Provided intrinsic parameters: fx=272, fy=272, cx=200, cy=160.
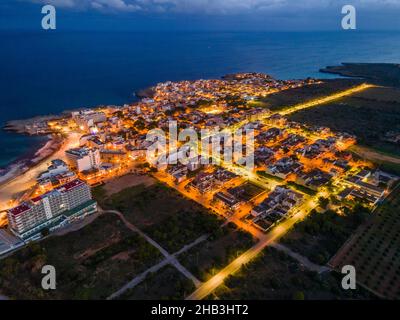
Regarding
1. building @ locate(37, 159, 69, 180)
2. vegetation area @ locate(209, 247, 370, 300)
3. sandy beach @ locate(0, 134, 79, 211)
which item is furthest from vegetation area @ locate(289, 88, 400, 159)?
sandy beach @ locate(0, 134, 79, 211)

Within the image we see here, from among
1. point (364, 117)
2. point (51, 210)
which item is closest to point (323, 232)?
point (51, 210)

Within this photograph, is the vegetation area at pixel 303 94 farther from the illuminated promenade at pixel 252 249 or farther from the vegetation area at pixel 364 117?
the illuminated promenade at pixel 252 249

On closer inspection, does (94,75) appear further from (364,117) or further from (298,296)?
(298,296)

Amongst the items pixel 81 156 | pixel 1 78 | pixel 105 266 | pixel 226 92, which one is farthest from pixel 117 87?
pixel 105 266

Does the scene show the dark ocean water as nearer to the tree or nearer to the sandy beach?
the sandy beach

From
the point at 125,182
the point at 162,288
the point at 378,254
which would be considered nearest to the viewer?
the point at 162,288

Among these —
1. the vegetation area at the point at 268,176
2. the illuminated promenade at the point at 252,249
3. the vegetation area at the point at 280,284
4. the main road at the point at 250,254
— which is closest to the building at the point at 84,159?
the illuminated promenade at the point at 252,249
